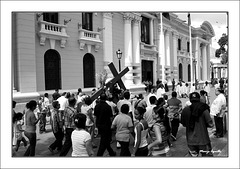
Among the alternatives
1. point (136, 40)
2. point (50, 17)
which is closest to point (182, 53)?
point (136, 40)

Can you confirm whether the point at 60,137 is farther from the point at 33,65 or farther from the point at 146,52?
the point at 146,52

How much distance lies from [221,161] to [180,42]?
24.7m

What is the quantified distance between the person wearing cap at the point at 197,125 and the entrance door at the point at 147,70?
14.8 m

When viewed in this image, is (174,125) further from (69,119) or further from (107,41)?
(107,41)

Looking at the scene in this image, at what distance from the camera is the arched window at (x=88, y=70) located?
14594 millimetres

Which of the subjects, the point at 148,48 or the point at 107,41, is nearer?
the point at 107,41

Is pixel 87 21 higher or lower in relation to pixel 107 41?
higher

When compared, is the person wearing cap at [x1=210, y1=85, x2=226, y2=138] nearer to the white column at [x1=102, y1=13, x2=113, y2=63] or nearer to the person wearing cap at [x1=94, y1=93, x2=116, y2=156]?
the person wearing cap at [x1=94, y1=93, x2=116, y2=156]

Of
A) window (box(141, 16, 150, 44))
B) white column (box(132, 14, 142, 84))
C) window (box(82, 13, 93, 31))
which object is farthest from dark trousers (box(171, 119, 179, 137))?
window (box(141, 16, 150, 44))

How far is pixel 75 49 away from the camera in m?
14.3

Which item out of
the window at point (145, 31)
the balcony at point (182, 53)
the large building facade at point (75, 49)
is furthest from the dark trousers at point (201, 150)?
the balcony at point (182, 53)

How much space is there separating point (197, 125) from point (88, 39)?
431 inches

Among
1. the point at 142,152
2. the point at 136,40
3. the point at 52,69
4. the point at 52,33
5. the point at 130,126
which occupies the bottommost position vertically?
the point at 142,152

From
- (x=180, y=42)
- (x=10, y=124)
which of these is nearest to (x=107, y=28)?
(x=10, y=124)
